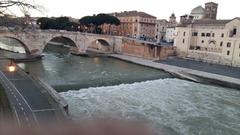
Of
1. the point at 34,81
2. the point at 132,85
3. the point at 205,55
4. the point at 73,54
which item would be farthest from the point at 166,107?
the point at 73,54

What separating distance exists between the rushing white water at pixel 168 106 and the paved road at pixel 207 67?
179 inches

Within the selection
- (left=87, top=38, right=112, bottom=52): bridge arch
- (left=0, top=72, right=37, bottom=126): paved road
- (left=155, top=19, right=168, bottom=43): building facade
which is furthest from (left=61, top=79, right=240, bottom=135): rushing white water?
(left=155, top=19, right=168, bottom=43): building facade

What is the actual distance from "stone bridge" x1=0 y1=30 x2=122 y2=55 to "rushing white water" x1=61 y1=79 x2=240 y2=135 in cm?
1258

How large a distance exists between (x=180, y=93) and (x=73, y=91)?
5724mm

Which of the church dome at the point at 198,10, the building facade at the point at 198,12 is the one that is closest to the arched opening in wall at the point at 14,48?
the building facade at the point at 198,12

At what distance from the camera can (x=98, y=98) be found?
41.4ft

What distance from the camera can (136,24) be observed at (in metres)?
45.6

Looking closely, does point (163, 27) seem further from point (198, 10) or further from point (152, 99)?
point (152, 99)

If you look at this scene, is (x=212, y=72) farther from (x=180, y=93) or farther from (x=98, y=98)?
(x=98, y=98)

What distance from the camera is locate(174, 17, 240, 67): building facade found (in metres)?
24.9

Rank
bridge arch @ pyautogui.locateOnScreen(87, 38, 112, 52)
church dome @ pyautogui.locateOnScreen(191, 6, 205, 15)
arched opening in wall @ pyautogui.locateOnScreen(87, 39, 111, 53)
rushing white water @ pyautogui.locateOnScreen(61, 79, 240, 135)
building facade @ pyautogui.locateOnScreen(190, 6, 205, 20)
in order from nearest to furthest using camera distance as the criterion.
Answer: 1. rushing white water @ pyautogui.locateOnScreen(61, 79, 240, 135)
2. bridge arch @ pyautogui.locateOnScreen(87, 38, 112, 52)
3. arched opening in wall @ pyautogui.locateOnScreen(87, 39, 111, 53)
4. building facade @ pyautogui.locateOnScreen(190, 6, 205, 20)
5. church dome @ pyautogui.locateOnScreen(191, 6, 205, 15)

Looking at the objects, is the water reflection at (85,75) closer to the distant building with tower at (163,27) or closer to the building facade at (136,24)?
the building facade at (136,24)

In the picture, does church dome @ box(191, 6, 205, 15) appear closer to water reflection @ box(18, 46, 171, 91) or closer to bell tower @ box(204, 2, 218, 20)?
bell tower @ box(204, 2, 218, 20)

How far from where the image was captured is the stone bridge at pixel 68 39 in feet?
82.1
